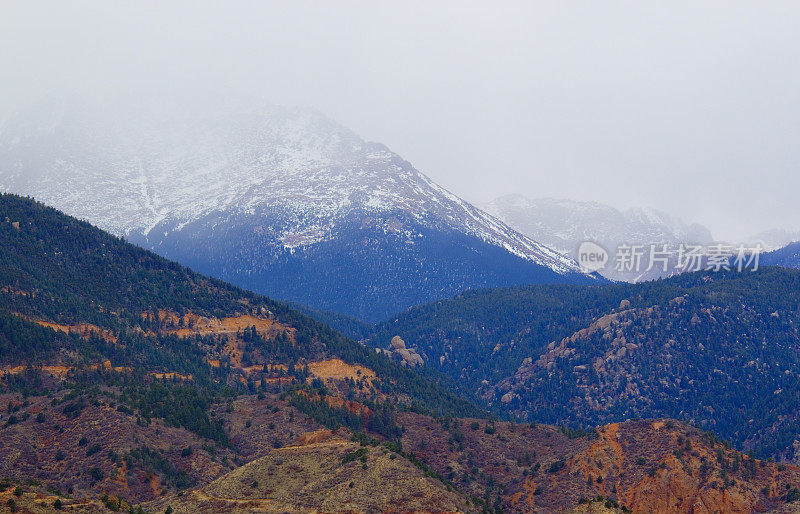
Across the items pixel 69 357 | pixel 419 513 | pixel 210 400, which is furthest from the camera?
pixel 69 357

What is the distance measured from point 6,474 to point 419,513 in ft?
170

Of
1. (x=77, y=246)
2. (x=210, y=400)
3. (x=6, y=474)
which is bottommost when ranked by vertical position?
(x=6, y=474)

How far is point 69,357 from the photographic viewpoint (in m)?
154

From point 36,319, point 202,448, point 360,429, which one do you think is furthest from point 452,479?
point 36,319

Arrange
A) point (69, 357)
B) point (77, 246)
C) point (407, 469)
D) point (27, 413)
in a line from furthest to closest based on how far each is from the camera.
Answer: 1. point (77, 246)
2. point (69, 357)
3. point (27, 413)
4. point (407, 469)

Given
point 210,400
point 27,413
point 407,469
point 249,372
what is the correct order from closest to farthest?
point 407,469
point 27,413
point 210,400
point 249,372

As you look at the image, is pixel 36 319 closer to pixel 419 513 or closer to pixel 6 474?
pixel 6 474

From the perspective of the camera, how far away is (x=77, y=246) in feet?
650

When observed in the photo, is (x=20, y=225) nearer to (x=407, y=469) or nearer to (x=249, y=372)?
(x=249, y=372)

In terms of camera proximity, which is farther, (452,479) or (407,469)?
(452,479)

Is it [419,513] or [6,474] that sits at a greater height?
[419,513]

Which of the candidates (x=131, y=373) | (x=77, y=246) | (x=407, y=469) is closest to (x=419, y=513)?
(x=407, y=469)

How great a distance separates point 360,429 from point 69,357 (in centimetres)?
5180

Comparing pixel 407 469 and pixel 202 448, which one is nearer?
pixel 407 469
